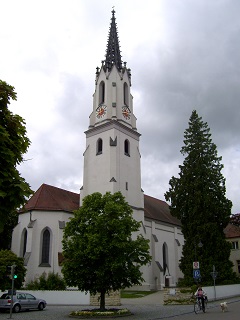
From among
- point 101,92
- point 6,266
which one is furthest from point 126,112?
point 6,266

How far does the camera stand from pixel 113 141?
45844mm

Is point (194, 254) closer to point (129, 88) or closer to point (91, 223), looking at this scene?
point (91, 223)

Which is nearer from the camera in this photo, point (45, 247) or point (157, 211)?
point (45, 247)

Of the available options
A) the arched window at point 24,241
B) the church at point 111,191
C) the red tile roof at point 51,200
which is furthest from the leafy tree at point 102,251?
the arched window at point 24,241

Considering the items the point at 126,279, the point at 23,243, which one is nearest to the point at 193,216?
the point at 126,279

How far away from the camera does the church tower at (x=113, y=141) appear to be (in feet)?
148

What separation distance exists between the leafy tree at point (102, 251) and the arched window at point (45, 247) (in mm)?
19908

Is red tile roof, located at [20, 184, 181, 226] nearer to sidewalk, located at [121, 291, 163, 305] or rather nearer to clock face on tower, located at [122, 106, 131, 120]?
clock face on tower, located at [122, 106, 131, 120]

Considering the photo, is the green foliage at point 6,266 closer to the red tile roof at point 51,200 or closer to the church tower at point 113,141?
the red tile roof at point 51,200

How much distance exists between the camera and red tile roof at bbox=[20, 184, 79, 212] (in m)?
42.6

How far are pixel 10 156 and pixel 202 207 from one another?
24.1 m

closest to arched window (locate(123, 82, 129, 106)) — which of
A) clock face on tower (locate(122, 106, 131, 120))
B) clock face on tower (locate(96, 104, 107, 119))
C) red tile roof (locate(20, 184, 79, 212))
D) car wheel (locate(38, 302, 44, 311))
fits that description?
clock face on tower (locate(122, 106, 131, 120))

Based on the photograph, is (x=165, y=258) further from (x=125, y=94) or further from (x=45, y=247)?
(x=125, y=94)

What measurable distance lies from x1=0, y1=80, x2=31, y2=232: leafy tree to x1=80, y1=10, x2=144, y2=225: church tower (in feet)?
101
